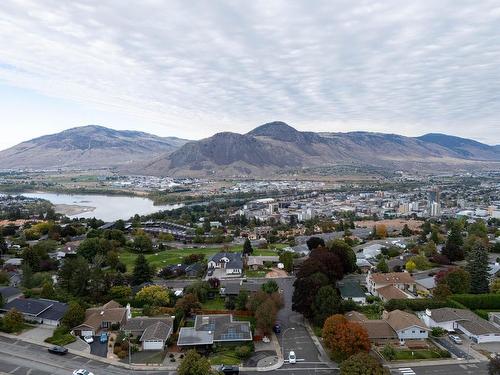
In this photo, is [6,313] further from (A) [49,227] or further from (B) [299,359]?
(A) [49,227]

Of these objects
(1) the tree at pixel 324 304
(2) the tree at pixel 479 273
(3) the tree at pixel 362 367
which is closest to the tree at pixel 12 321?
(1) the tree at pixel 324 304

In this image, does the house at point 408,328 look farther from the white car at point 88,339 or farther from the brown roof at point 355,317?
the white car at point 88,339

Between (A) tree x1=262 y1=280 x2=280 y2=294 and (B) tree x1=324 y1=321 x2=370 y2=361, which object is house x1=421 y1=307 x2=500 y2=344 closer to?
(B) tree x1=324 y1=321 x2=370 y2=361

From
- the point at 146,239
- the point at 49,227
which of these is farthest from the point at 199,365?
the point at 49,227

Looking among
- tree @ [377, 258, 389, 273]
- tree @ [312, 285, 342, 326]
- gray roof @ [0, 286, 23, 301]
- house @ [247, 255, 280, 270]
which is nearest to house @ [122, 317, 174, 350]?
tree @ [312, 285, 342, 326]

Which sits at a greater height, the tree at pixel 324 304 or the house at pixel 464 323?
the tree at pixel 324 304

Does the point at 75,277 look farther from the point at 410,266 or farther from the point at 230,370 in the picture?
the point at 410,266
